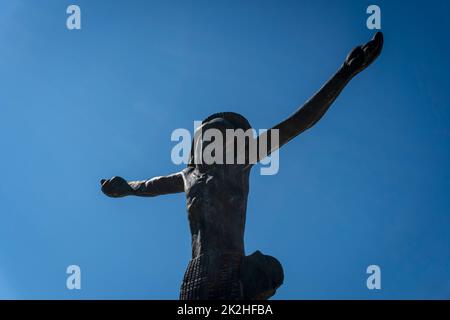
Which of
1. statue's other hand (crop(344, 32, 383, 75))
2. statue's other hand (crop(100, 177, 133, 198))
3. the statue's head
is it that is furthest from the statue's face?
statue's other hand (crop(344, 32, 383, 75))

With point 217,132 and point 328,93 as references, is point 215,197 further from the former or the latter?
point 328,93

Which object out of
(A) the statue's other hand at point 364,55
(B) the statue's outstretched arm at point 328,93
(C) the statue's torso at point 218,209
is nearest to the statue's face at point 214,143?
(C) the statue's torso at point 218,209

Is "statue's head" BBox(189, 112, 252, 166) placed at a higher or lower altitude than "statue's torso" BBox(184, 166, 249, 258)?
higher

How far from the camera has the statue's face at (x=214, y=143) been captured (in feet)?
27.9

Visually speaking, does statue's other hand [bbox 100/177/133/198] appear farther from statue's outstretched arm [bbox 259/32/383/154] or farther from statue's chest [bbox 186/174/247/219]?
statue's outstretched arm [bbox 259/32/383/154]

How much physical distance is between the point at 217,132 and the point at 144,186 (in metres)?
1.34

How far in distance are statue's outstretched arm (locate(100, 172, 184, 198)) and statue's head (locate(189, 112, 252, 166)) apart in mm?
360

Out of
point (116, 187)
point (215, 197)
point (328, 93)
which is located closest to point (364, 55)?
point (328, 93)

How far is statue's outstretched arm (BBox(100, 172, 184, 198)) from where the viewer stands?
9.12 m

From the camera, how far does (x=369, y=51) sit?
314 inches
